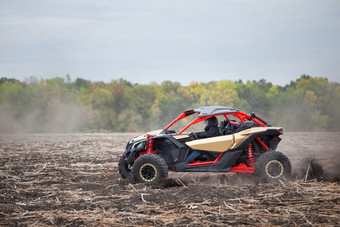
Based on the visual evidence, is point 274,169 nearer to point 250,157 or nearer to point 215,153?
point 250,157

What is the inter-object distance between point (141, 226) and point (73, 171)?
6.73 m

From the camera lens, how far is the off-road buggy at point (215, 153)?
985 cm

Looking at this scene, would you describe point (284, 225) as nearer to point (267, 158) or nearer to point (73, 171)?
point (267, 158)

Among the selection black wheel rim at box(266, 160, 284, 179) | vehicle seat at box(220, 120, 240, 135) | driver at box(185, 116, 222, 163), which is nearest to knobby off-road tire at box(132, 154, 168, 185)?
driver at box(185, 116, 222, 163)

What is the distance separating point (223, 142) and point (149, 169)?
187cm

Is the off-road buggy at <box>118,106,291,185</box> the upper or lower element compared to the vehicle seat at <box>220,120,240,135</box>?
lower

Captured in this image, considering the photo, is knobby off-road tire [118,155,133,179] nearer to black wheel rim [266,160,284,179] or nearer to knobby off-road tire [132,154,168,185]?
knobby off-road tire [132,154,168,185]

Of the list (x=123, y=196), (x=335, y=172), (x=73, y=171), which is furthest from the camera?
(x=73, y=171)

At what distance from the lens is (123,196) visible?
8883mm

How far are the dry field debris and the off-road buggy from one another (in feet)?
1.13

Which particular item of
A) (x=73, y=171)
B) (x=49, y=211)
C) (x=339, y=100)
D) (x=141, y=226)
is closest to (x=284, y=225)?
(x=141, y=226)

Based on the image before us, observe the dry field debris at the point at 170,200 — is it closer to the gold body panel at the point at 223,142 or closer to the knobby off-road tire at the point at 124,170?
the knobby off-road tire at the point at 124,170

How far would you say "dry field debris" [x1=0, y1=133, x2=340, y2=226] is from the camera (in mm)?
7016

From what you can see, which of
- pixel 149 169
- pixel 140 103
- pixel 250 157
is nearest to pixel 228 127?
pixel 250 157
